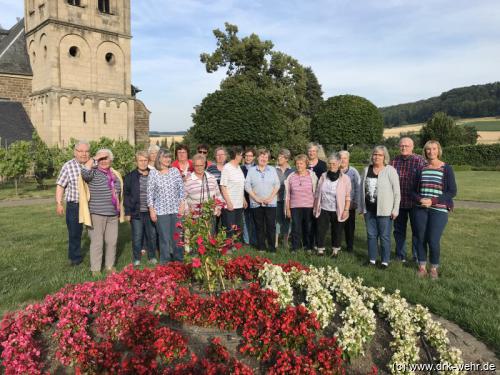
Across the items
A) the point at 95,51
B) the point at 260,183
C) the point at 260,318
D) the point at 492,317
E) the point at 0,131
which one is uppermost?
the point at 95,51

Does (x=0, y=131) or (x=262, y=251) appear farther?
(x=0, y=131)

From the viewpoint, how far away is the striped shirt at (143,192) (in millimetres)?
6480

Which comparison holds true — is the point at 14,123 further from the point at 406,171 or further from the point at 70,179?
the point at 406,171

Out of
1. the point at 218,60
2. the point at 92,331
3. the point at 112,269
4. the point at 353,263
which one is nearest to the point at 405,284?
the point at 353,263

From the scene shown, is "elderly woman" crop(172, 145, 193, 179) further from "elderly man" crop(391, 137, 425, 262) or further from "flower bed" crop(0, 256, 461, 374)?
"elderly man" crop(391, 137, 425, 262)

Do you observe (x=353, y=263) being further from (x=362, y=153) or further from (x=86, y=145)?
(x=362, y=153)

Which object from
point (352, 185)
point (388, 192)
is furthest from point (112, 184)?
point (388, 192)

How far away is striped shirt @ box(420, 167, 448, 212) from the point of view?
5707 mm

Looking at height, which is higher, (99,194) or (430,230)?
(99,194)

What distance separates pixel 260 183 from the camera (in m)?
6.98

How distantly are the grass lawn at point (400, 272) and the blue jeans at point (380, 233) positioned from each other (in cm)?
26

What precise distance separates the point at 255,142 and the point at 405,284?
2362 centimetres

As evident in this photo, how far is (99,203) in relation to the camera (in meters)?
5.89

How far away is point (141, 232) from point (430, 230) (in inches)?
187
